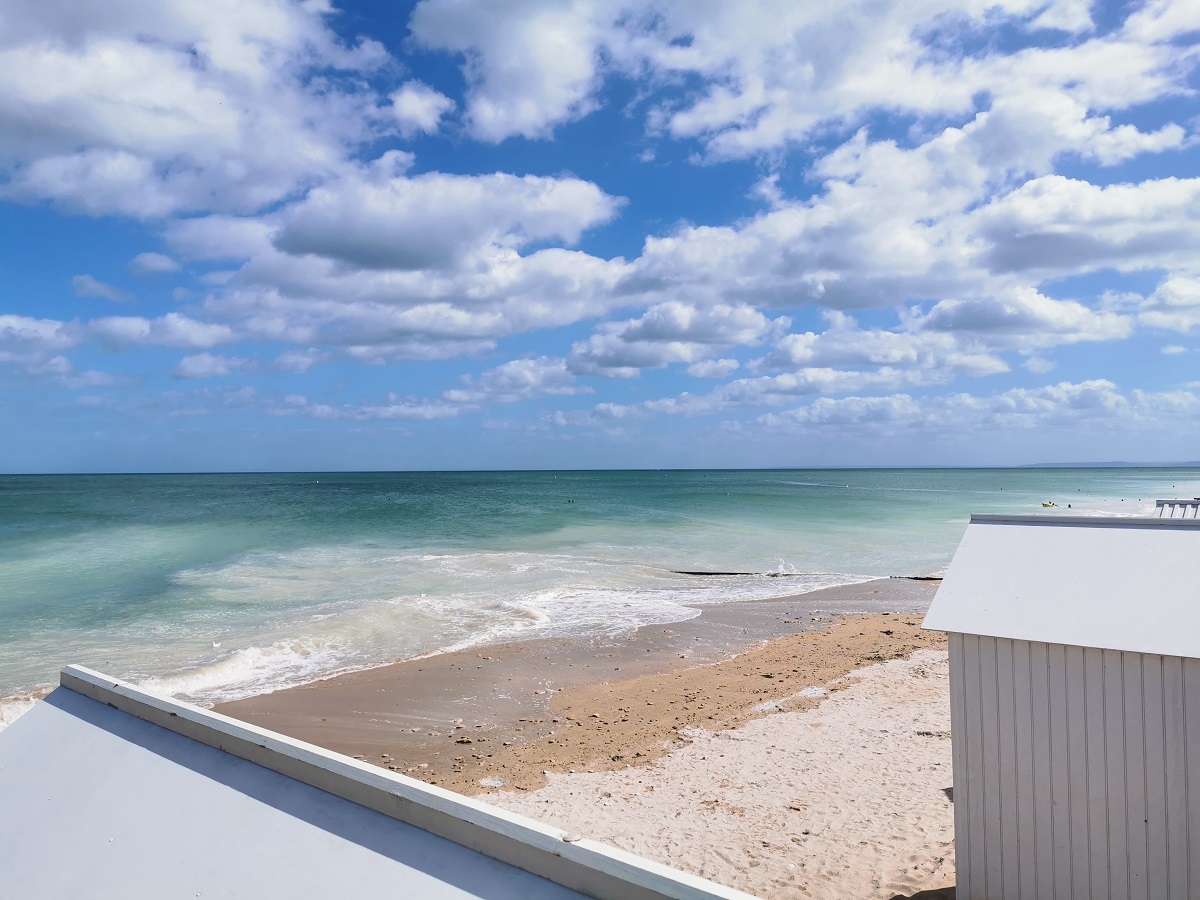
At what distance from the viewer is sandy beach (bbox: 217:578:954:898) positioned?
6.93 m

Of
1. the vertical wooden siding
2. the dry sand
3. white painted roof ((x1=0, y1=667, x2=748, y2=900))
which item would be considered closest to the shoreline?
the dry sand

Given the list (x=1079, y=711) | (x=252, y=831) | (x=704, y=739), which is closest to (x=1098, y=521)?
(x=1079, y=711)

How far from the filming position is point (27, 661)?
1486cm

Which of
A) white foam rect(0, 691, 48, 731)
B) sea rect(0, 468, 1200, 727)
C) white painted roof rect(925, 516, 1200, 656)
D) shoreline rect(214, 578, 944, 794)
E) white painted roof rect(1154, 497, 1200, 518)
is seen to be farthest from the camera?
sea rect(0, 468, 1200, 727)

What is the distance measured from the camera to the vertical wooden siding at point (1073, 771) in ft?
14.3

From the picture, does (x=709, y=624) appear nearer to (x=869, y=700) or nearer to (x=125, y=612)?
(x=869, y=700)

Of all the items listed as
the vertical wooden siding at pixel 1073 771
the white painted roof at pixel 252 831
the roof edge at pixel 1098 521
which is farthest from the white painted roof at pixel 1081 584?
the white painted roof at pixel 252 831

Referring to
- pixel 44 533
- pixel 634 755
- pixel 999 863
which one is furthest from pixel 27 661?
pixel 44 533

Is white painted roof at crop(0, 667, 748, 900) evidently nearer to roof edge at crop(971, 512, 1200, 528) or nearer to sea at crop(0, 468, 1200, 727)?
roof edge at crop(971, 512, 1200, 528)

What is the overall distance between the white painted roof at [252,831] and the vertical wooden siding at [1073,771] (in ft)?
10.7

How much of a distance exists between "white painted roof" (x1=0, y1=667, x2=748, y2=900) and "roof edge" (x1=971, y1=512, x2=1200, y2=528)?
3.94 metres

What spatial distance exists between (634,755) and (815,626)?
29.5ft

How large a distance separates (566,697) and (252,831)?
9462 mm

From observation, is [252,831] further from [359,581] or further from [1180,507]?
[359,581]
